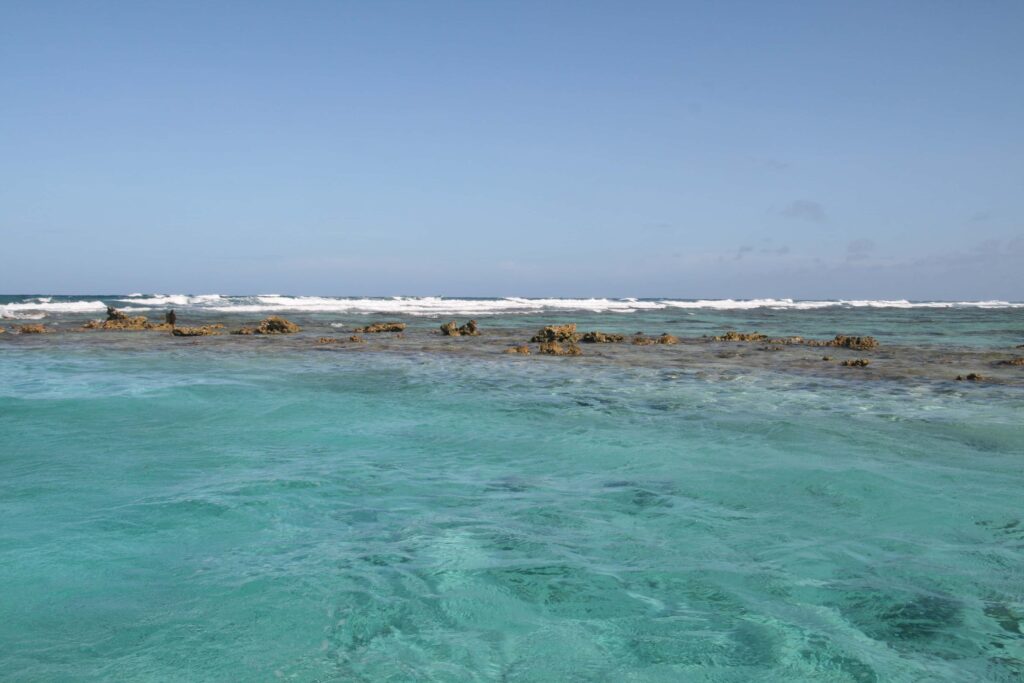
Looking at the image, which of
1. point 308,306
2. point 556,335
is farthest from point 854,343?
point 308,306

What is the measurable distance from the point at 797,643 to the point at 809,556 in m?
1.18

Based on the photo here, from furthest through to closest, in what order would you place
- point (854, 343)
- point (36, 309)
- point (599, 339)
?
1. point (36, 309)
2. point (599, 339)
3. point (854, 343)

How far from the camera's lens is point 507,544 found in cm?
466

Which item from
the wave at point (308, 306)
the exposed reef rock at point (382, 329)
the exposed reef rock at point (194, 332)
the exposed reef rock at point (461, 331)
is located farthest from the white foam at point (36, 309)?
the exposed reef rock at point (461, 331)

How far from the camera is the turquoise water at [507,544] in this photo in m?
3.34

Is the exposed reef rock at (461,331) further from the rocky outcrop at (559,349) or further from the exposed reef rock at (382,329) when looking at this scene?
the rocky outcrop at (559,349)

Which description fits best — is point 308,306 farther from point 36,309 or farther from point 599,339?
point 599,339

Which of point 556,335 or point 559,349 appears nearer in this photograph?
point 559,349

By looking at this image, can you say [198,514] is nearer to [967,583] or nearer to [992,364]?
[967,583]

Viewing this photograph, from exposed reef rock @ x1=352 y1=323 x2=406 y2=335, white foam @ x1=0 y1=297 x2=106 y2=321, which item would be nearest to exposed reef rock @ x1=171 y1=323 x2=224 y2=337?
exposed reef rock @ x1=352 y1=323 x2=406 y2=335

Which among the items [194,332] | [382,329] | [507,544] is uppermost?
[382,329]

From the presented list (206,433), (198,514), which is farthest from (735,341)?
(198,514)

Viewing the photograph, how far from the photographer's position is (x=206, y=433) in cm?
800

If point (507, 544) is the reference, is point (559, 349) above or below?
above
